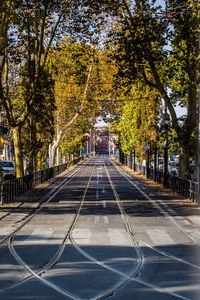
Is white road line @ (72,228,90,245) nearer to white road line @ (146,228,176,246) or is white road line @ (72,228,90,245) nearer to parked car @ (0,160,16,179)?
white road line @ (146,228,176,246)

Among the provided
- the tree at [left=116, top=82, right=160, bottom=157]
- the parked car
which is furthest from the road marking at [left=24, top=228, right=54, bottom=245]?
the parked car

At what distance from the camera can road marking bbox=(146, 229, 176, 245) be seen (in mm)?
13078

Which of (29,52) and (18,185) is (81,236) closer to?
(18,185)

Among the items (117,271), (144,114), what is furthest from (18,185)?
(144,114)

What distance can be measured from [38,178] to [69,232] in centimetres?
2243

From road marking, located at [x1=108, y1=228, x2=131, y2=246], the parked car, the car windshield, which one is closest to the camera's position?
road marking, located at [x1=108, y1=228, x2=131, y2=246]

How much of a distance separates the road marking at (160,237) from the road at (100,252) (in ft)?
0.09

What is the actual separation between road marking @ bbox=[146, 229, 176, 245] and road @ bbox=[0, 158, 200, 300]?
0.09ft

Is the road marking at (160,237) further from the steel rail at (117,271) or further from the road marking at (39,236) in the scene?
the road marking at (39,236)

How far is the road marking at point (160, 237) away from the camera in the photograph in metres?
13.1

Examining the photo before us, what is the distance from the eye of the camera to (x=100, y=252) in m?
11.4

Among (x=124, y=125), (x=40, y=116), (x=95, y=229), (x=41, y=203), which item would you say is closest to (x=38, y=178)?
(x=40, y=116)

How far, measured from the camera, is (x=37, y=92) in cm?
3134

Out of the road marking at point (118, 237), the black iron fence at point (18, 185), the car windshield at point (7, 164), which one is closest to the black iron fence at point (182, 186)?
the black iron fence at point (18, 185)
